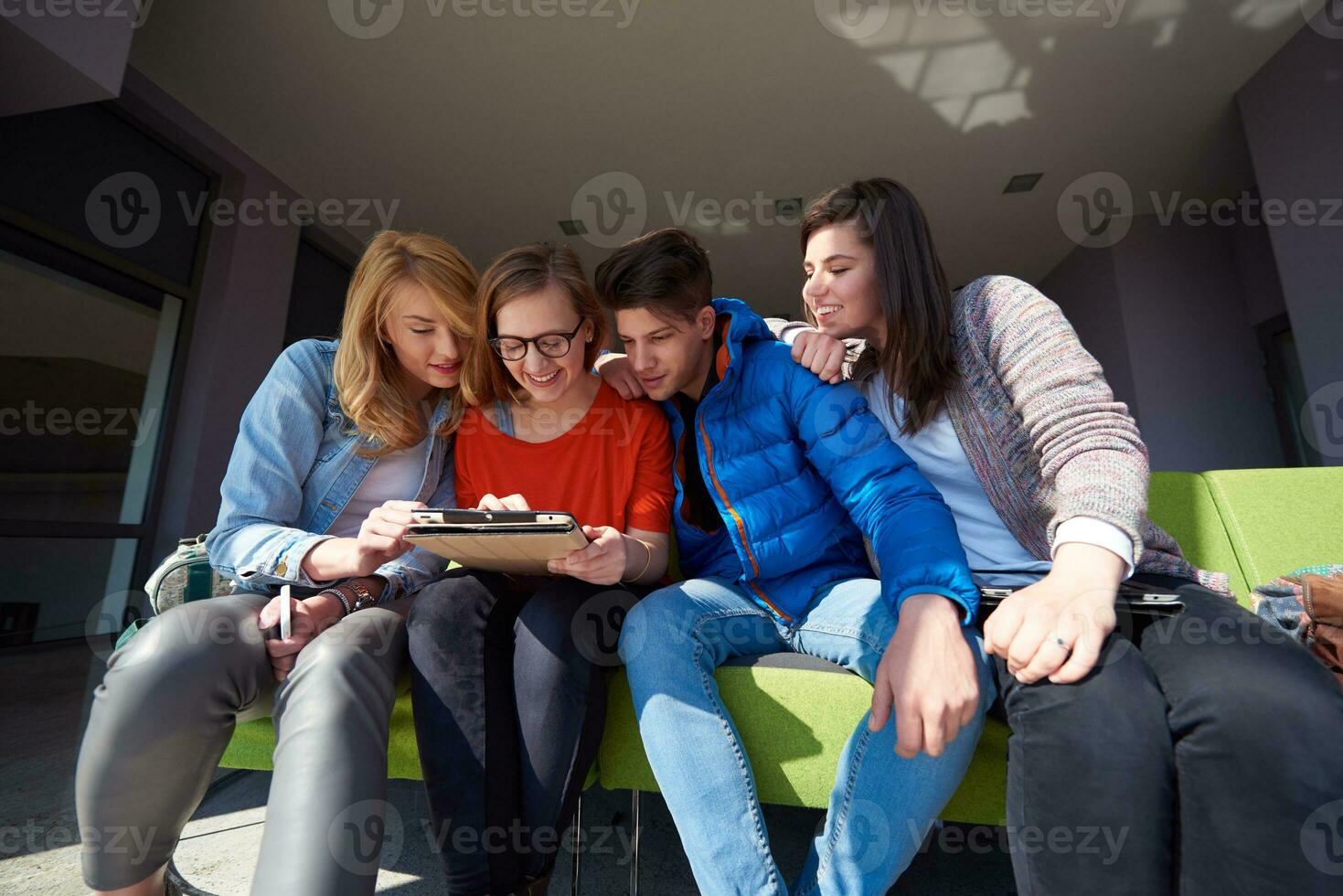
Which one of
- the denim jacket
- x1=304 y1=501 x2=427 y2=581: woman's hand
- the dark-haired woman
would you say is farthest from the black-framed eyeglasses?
the dark-haired woman

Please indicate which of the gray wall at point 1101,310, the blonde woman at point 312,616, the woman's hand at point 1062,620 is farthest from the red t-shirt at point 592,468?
the gray wall at point 1101,310

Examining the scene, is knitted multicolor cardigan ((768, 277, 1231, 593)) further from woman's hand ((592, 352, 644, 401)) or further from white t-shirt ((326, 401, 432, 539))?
white t-shirt ((326, 401, 432, 539))

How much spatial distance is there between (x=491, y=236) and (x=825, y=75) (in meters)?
2.83

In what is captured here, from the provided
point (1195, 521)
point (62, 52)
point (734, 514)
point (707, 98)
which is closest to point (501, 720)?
point (734, 514)

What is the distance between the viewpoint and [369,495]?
1.30 meters

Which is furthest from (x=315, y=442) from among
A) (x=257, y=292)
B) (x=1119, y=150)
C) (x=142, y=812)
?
(x=1119, y=150)

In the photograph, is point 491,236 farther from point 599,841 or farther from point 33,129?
point 599,841

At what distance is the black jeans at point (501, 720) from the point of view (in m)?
0.87

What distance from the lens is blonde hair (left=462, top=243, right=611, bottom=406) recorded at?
4.18ft

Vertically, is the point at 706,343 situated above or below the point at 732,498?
above

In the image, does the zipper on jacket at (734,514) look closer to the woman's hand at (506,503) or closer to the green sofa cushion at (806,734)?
the green sofa cushion at (806,734)

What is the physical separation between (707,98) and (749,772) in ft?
11.8

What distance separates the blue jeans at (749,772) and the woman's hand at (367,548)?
38 centimetres

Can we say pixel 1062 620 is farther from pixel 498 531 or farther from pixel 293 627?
pixel 293 627
